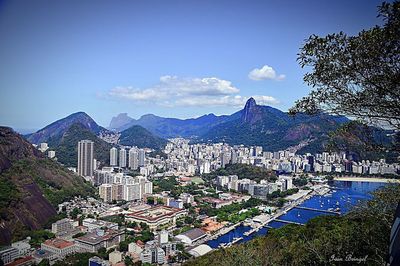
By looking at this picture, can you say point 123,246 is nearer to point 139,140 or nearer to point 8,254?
point 8,254

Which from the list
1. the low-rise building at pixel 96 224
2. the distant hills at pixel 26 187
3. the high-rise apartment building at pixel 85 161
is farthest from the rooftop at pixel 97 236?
the high-rise apartment building at pixel 85 161

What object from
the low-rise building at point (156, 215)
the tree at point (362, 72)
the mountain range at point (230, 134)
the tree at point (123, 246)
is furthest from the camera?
the mountain range at point (230, 134)

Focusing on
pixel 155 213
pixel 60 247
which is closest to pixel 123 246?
pixel 60 247

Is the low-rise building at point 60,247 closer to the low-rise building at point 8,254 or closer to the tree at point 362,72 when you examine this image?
the low-rise building at point 8,254

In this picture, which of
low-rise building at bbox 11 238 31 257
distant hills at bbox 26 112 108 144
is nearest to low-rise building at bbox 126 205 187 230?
low-rise building at bbox 11 238 31 257

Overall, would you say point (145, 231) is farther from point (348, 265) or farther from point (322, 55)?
point (322, 55)

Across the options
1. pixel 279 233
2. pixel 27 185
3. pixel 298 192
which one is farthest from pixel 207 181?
pixel 279 233
